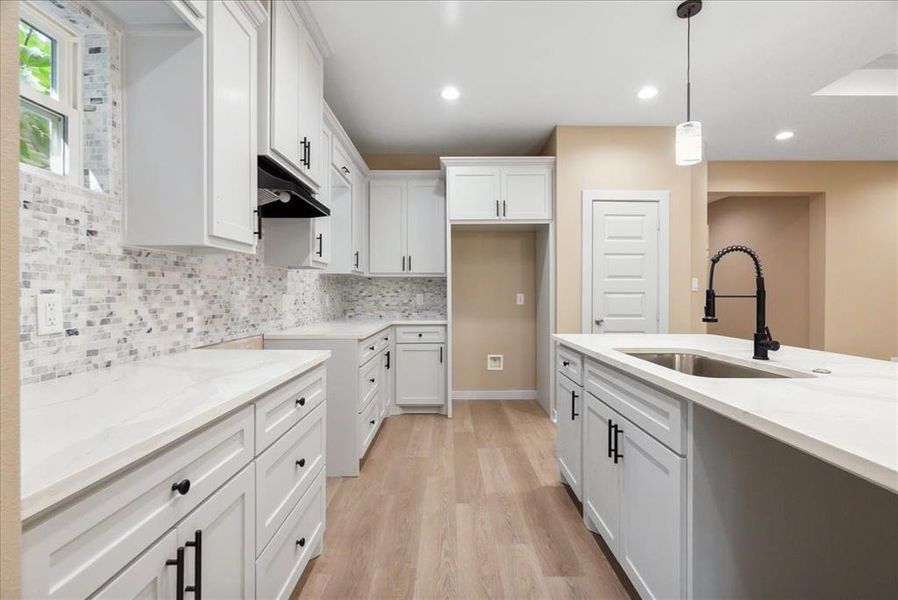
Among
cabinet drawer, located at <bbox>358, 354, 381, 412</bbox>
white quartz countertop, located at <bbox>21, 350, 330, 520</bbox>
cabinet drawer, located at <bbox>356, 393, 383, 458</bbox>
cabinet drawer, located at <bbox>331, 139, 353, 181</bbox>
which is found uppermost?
cabinet drawer, located at <bbox>331, 139, 353, 181</bbox>

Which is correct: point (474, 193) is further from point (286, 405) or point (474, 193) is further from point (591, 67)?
point (286, 405)

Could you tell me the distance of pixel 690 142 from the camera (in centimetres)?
204

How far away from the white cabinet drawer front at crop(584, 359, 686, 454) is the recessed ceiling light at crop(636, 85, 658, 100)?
233cm

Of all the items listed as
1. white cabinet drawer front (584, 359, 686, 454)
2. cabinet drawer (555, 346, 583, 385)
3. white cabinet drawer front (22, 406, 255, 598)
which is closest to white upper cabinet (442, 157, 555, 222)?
cabinet drawer (555, 346, 583, 385)

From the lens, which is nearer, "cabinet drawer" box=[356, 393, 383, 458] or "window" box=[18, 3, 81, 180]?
"window" box=[18, 3, 81, 180]

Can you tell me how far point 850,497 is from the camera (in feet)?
3.56

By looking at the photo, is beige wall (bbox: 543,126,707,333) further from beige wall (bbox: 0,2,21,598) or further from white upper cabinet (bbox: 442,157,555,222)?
beige wall (bbox: 0,2,21,598)

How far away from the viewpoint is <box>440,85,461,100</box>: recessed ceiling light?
9.66 ft

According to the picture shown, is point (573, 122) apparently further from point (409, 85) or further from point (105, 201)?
point (105, 201)

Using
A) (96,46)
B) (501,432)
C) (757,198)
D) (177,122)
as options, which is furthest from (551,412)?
(757,198)

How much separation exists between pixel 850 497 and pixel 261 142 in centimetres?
239

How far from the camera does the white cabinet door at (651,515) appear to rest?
114 cm

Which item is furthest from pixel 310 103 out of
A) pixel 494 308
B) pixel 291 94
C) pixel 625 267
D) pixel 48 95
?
pixel 625 267

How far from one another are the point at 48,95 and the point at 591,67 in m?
2.84
